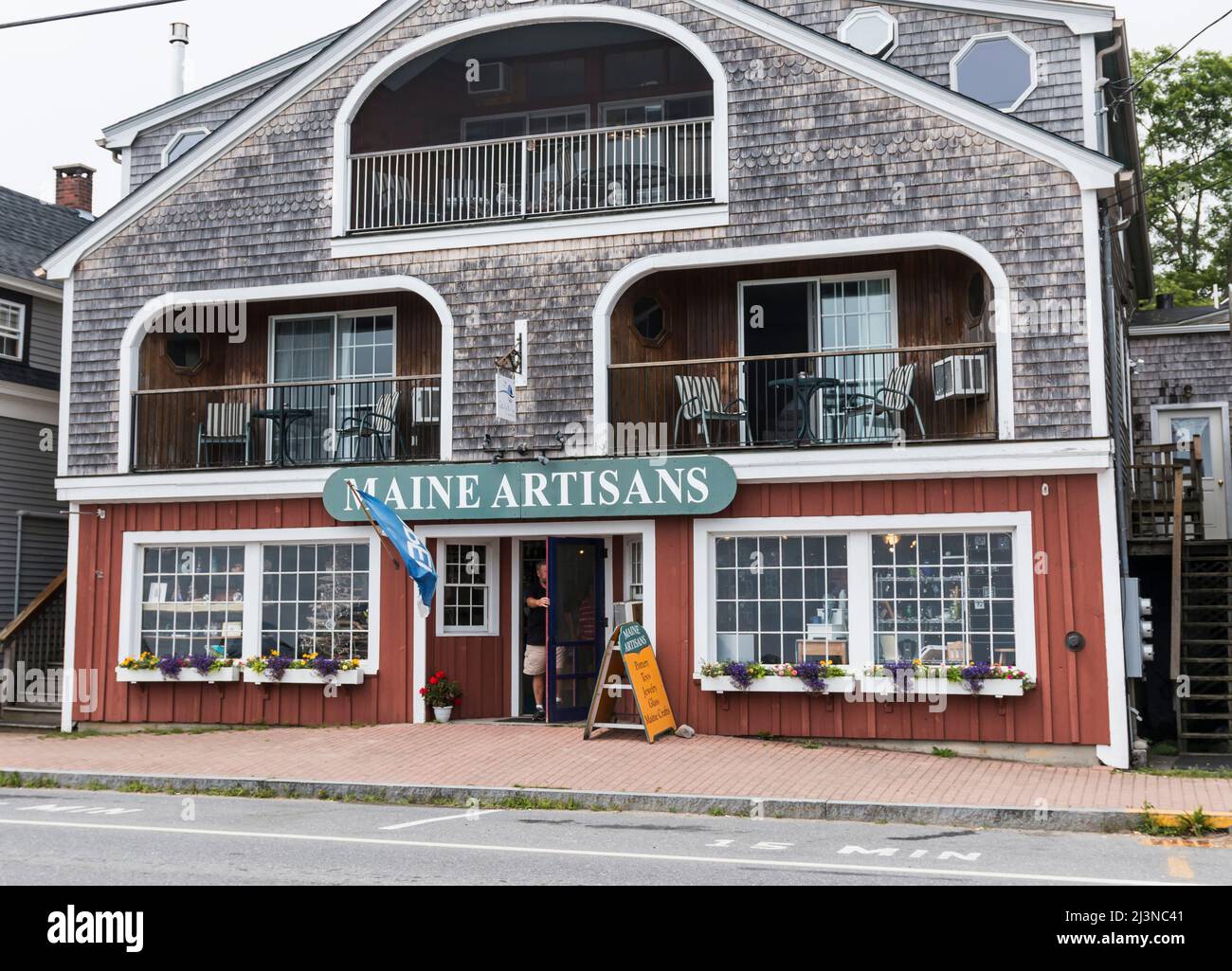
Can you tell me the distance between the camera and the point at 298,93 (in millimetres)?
16281

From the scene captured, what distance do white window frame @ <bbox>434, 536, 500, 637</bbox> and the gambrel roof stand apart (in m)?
5.69

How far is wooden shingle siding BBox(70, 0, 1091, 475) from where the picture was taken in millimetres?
13609

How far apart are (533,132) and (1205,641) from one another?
11.0 metres

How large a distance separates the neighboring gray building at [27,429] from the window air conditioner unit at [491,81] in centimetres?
741

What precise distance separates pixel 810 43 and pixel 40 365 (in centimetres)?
1288

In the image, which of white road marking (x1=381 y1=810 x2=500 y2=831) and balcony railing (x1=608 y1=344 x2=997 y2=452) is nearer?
white road marking (x1=381 y1=810 x2=500 y2=831)

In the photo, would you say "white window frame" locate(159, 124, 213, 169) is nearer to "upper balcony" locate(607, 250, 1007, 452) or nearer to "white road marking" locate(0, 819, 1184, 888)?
"upper balcony" locate(607, 250, 1007, 452)

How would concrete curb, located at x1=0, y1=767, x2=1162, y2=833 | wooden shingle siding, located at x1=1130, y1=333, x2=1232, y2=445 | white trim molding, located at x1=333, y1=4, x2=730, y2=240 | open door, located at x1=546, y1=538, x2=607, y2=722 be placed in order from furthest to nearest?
wooden shingle siding, located at x1=1130, y1=333, x2=1232, y2=445 < open door, located at x1=546, y1=538, x2=607, y2=722 < white trim molding, located at x1=333, y1=4, x2=730, y2=240 < concrete curb, located at x1=0, y1=767, x2=1162, y2=833

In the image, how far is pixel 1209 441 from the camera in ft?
77.3

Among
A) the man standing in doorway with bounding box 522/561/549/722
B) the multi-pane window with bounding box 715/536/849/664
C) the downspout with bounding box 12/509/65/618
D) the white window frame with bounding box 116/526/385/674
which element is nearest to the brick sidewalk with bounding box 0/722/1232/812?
the man standing in doorway with bounding box 522/561/549/722

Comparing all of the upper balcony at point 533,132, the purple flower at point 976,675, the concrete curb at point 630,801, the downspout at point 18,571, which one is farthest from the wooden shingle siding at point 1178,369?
the downspout at point 18,571

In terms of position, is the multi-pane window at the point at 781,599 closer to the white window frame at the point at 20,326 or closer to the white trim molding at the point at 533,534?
the white trim molding at the point at 533,534

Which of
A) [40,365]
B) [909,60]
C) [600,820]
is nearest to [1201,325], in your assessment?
[909,60]

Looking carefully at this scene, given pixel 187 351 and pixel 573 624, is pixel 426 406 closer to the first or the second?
pixel 573 624
